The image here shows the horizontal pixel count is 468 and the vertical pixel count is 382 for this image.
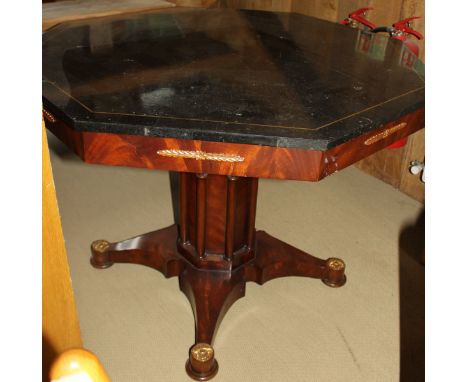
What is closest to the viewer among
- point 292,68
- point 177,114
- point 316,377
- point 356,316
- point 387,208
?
point 177,114

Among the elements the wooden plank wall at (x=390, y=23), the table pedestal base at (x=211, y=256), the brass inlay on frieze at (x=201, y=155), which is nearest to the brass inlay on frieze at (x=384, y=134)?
the brass inlay on frieze at (x=201, y=155)

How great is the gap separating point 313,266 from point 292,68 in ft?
2.78

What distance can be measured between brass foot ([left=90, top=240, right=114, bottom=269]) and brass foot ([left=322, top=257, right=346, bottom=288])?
0.89 metres

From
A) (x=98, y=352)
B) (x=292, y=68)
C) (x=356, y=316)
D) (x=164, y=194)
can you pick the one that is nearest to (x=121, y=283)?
(x=98, y=352)

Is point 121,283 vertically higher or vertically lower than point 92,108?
lower

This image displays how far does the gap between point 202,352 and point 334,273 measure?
682mm

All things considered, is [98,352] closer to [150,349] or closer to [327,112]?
[150,349]

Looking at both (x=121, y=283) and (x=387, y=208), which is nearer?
(x=121, y=283)

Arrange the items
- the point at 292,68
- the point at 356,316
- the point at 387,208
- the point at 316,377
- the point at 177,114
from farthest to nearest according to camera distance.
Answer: the point at 387,208 → the point at 356,316 → the point at 316,377 → the point at 292,68 → the point at 177,114

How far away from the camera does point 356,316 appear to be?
1.98m

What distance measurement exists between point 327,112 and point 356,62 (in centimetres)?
43

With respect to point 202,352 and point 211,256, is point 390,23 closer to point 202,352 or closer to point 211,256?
point 211,256

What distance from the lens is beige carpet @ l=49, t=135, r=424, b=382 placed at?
176cm

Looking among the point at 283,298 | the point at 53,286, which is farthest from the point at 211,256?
the point at 53,286
